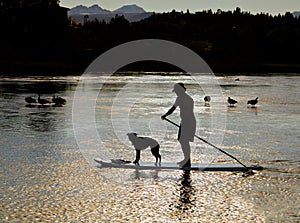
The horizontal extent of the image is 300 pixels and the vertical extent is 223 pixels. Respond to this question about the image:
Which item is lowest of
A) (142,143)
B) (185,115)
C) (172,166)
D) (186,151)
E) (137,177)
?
(137,177)

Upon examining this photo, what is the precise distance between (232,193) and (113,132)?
12145 mm

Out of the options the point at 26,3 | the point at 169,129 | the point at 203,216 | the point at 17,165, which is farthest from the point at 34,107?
the point at 26,3

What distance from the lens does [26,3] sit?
376 feet

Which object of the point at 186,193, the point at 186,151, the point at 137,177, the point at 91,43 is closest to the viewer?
the point at 186,193

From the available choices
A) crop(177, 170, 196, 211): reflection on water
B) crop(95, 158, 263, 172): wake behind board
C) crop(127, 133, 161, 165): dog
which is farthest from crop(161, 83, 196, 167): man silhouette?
crop(177, 170, 196, 211): reflection on water

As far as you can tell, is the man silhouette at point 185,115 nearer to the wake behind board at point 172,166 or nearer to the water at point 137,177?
the wake behind board at point 172,166

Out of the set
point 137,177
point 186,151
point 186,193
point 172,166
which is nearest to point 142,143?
point 172,166

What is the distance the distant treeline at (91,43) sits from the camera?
364 feet

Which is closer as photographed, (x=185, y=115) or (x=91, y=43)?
(x=185, y=115)

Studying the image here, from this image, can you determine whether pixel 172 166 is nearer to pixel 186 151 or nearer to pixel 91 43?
pixel 186 151

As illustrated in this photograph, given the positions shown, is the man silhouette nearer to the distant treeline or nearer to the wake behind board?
the wake behind board

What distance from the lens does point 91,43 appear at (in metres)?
148

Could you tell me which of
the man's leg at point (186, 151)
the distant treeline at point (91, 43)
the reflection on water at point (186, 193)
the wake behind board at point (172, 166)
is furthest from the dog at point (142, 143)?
the distant treeline at point (91, 43)

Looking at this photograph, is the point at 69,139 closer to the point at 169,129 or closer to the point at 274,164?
the point at 169,129
